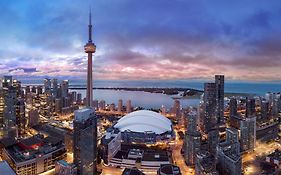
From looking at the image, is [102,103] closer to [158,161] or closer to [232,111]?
[232,111]

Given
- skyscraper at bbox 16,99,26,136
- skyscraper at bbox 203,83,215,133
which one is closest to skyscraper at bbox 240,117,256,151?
skyscraper at bbox 203,83,215,133

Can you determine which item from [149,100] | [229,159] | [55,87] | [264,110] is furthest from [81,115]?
[149,100]

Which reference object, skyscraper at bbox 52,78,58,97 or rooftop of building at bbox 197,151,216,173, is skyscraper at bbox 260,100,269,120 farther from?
skyscraper at bbox 52,78,58,97

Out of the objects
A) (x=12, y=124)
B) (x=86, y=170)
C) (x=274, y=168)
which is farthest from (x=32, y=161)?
(x=274, y=168)

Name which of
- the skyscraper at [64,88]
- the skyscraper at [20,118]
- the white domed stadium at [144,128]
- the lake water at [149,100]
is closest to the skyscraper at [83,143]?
the white domed stadium at [144,128]

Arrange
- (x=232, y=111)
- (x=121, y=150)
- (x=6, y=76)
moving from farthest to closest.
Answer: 1. (x=232, y=111)
2. (x=6, y=76)
3. (x=121, y=150)

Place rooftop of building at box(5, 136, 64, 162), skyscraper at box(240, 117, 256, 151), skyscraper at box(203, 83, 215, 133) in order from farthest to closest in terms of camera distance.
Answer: skyscraper at box(203, 83, 215, 133), skyscraper at box(240, 117, 256, 151), rooftop of building at box(5, 136, 64, 162)

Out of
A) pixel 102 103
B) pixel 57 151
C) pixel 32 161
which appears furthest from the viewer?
pixel 102 103

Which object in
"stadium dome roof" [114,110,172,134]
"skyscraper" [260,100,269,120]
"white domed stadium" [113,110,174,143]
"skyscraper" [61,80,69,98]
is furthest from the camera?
"skyscraper" [61,80,69,98]

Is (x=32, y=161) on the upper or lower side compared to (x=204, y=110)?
lower
